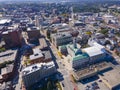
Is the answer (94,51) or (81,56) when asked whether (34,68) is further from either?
(94,51)

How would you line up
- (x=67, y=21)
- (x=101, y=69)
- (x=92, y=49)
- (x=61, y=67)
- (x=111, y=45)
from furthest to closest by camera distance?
(x=67, y=21) → (x=111, y=45) → (x=92, y=49) → (x=61, y=67) → (x=101, y=69)

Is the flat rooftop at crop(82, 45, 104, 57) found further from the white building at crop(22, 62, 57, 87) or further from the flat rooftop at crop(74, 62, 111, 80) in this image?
the white building at crop(22, 62, 57, 87)

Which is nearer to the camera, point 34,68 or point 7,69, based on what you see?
point 34,68

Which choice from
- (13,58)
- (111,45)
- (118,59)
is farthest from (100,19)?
(13,58)

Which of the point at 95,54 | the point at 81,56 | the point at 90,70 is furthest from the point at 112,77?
the point at 81,56

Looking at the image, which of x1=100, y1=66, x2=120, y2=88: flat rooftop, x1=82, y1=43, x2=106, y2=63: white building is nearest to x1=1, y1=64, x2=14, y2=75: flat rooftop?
x1=82, y1=43, x2=106, y2=63: white building

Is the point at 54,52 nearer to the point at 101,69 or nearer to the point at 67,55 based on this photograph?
the point at 67,55
